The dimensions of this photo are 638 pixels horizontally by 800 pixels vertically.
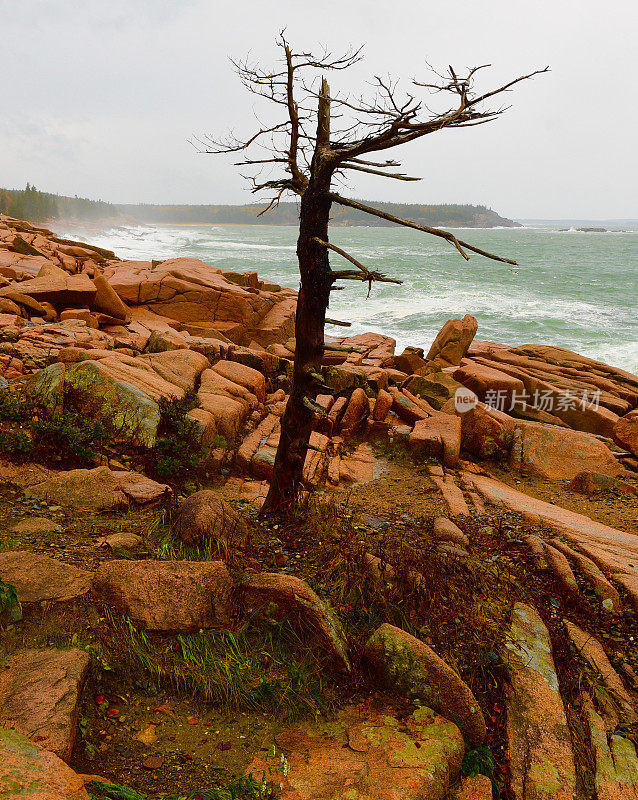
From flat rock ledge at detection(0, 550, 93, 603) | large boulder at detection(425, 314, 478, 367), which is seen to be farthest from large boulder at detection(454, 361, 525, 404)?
flat rock ledge at detection(0, 550, 93, 603)

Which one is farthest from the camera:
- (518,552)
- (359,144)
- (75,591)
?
(518,552)

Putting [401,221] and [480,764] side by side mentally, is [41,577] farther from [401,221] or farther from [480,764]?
[401,221]

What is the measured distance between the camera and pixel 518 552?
604cm

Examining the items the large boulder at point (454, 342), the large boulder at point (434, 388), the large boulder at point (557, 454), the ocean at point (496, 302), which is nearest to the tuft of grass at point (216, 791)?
the large boulder at point (557, 454)

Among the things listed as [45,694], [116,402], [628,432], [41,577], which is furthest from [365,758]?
[628,432]

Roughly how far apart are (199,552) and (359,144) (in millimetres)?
4077

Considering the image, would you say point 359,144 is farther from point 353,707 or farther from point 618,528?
point 618,528

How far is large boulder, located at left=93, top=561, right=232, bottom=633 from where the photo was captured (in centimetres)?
411

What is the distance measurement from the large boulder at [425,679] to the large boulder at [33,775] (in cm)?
213

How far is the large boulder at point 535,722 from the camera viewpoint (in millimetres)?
3480

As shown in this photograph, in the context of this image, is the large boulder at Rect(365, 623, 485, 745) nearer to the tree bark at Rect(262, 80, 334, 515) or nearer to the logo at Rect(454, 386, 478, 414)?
the tree bark at Rect(262, 80, 334, 515)

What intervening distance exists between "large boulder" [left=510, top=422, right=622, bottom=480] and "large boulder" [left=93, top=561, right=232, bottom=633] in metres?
7.42

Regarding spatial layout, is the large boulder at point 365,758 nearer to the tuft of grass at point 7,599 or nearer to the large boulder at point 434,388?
the tuft of grass at point 7,599

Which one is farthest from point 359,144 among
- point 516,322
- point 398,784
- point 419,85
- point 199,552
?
point 516,322
